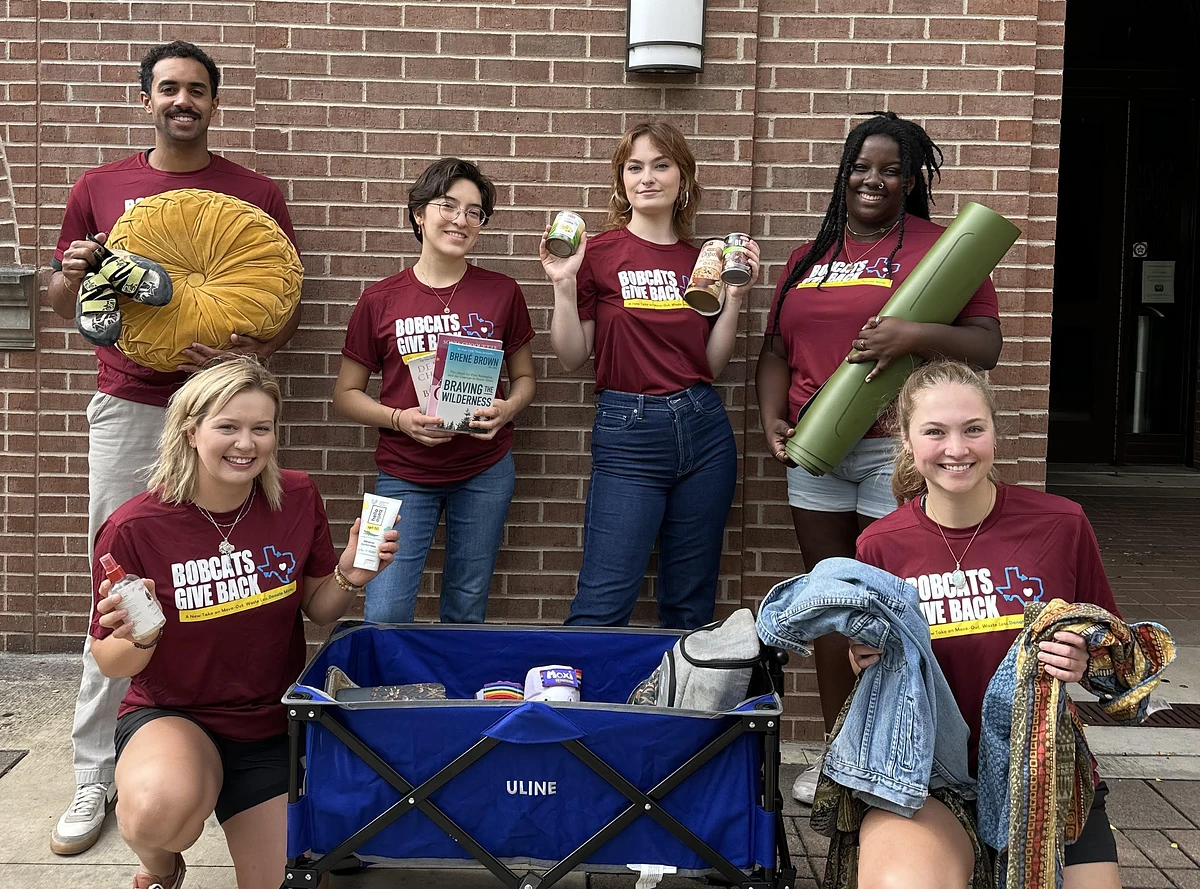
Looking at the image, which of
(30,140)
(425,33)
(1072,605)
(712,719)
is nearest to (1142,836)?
(1072,605)

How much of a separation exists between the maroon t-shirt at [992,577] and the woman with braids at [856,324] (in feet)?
2.38

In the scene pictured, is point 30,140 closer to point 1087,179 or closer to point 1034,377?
point 1034,377

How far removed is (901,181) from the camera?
326cm

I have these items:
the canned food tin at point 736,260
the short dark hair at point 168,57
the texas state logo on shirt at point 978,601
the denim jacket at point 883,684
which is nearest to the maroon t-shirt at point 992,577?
the texas state logo on shirt at point 978,601

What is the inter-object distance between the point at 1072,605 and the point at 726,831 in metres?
0.86

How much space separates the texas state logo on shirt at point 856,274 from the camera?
325 centimetres

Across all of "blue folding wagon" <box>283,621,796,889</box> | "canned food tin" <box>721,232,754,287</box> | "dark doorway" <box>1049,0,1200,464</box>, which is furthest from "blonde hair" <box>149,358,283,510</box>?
"dark doorway" <box>1049,0,1200,464</box>

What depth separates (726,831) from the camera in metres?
2.33

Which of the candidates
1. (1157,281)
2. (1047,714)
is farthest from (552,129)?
(1157,281)

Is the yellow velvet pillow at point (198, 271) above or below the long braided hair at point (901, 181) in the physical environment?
below

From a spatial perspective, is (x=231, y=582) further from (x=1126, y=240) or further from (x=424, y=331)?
(x=1126, y=240)

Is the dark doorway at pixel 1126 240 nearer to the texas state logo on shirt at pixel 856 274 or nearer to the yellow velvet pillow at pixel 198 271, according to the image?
the texas state logo on shirt at pixel 856 274

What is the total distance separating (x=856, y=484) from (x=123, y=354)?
2276 millimetres

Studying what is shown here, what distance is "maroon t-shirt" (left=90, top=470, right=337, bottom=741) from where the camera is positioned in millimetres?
2617
